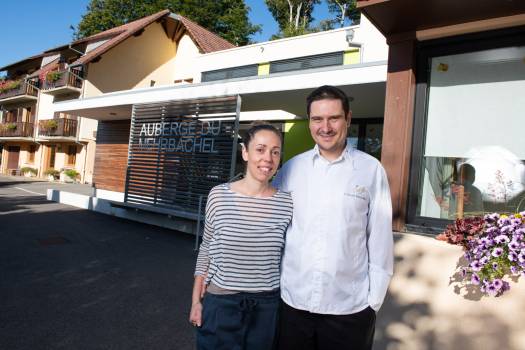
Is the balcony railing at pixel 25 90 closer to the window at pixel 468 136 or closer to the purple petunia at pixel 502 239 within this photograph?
the window at pixel 468 136

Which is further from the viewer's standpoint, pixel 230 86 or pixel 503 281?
pixel 230 86

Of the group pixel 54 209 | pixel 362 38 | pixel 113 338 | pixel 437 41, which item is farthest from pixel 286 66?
pixel 113 338

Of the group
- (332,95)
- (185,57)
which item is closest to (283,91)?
(332,95)

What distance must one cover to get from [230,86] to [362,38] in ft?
19.2

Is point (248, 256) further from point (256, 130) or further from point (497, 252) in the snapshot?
point (497, 252)

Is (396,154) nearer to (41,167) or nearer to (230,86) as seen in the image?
(230,86)

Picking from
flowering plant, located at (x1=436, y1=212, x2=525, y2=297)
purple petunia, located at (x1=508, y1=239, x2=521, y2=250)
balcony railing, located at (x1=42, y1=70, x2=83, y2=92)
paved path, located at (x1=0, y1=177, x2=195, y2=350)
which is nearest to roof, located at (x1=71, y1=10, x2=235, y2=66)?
balcony railing, located at (x1=42, y1=70, x2=83, y2=92)

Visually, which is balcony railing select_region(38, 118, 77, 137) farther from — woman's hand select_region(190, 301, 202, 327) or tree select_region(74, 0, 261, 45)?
woman's hand select_region(190, 301, 202, 327)

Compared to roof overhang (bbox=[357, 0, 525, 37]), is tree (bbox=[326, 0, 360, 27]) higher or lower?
higher

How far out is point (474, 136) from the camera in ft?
11.6

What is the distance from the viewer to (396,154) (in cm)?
365

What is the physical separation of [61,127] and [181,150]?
1869cm

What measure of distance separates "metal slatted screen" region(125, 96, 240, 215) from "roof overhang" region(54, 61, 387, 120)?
234mm

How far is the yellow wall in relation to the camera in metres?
24.1
